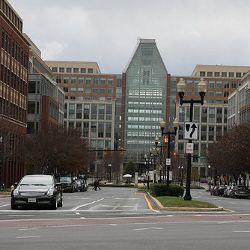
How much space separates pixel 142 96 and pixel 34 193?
158742mm

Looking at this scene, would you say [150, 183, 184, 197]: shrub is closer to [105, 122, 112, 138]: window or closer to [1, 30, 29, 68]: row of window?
[1, 30, 29, 68]: row of window

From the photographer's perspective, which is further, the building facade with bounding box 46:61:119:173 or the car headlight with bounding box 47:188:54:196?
the building facade with bounding box 46:61:119:173

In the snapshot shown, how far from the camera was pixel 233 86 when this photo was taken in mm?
173000

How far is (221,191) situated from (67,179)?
56.6 ft

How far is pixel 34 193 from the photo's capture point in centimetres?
2592

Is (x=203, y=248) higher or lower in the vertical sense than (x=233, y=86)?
lower

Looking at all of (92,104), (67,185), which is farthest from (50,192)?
(92,104)

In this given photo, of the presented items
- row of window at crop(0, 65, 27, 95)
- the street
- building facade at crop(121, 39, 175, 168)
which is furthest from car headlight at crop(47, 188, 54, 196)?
building facade at crop(121, 39, 175, 168)

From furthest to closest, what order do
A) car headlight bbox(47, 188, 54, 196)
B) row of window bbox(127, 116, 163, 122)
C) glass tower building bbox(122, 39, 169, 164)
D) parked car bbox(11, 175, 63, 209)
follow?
row of window bbox(127, 116, 163, 122)
glass tower building bbox(122, 39, 169, 164)
car headlight bbox(47, 188, 54, 196)
parked car bbox(11, 175, 63, 209)

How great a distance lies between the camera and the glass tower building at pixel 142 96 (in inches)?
7180

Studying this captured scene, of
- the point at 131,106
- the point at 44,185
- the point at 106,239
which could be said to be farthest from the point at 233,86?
the point at 106,239

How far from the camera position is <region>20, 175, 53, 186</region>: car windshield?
88.0 feet

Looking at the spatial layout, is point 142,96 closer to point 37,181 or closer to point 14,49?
point 14,49

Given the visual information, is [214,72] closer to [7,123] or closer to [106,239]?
[7,123]
